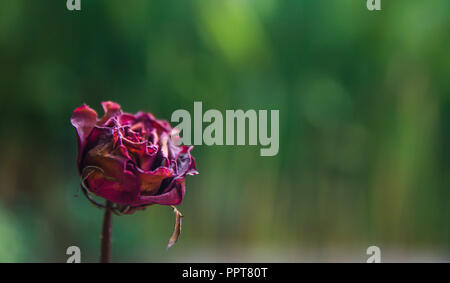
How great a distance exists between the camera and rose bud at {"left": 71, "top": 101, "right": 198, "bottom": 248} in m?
0.24

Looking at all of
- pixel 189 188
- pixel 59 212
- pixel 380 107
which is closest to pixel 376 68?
pixel 380 107

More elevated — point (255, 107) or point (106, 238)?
point (255, 107)

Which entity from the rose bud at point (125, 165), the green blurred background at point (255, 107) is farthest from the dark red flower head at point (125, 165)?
the green blurred background at point (255, 107)

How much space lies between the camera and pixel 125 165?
24cm

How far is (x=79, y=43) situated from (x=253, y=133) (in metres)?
0.38

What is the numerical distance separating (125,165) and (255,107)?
2.32ft

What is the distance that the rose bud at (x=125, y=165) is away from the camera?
238 millimetres

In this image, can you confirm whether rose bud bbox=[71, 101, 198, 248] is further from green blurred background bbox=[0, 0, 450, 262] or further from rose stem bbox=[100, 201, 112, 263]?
green blurred background bbox=[0, 0, 450, 262]

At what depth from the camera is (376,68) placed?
939mm

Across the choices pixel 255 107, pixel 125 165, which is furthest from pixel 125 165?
pixel 255 107

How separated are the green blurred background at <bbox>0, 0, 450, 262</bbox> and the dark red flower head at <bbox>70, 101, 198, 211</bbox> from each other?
0.58 m

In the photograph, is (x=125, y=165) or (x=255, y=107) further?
(x=255, y=107)

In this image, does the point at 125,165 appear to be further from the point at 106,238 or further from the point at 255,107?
the point at 255,107

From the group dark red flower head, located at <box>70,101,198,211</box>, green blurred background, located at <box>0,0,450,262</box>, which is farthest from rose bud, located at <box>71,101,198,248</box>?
green blurred background, located at <box>0,0,450,262</box>
